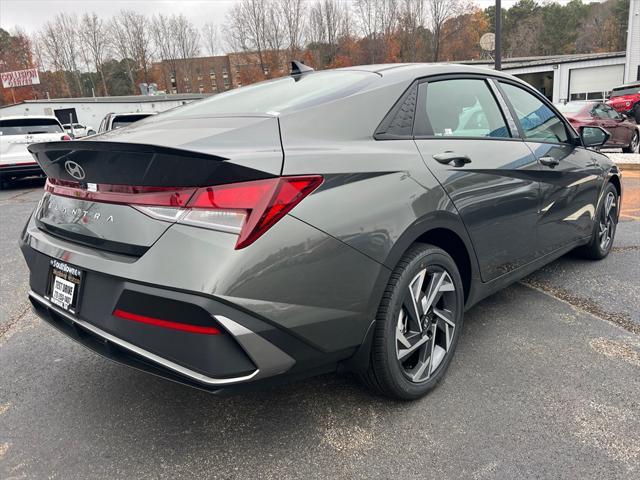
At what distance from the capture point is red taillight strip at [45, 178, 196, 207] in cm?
163

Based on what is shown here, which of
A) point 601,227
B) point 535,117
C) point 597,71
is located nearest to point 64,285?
point 535,117

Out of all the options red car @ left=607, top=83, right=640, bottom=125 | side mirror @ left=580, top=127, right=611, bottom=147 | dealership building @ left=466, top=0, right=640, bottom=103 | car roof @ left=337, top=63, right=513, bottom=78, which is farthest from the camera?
dealership building @ left=466, top=0, right=640, bottom=103

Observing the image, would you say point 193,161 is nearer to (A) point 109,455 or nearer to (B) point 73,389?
(A) point 109,455

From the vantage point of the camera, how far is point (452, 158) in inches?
91.9

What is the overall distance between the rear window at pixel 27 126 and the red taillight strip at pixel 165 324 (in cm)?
1035

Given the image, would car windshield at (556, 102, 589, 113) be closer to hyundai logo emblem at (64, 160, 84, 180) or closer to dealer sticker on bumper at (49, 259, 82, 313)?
hyundai logo emblem at (64, 160, 84, 180)

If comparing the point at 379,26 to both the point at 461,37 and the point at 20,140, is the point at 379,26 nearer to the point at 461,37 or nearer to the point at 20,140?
the point at 461,37

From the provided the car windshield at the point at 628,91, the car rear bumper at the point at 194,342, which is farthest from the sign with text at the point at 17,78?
the car rear bumper at the point at 194,342

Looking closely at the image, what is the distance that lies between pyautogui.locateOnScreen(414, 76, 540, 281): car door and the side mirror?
1.09 metres

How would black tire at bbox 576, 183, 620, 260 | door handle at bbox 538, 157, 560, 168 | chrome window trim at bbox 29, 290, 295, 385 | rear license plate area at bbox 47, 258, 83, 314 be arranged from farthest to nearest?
black tire at bbox 576, 183, 620, 260, door handle at bbox 538, 157, 560, 168, rear license plate area at bbox 47, 258, 83, 314, chrome window trim at bbox 29, 290, 295, 385

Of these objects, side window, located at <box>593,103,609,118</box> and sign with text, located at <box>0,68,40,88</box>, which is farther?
sign with text, located at <box>0,68,40,88</box>

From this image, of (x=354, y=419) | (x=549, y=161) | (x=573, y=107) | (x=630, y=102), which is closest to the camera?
(x=354, y=419)

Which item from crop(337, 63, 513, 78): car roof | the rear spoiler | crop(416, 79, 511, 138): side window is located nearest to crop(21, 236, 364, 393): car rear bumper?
the rear spoiler

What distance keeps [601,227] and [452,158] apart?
8.18 ft
